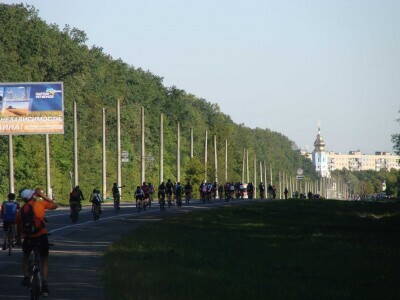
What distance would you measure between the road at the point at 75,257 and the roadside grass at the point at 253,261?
1.42ft

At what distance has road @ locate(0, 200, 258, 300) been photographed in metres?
20.6

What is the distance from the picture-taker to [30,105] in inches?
3024

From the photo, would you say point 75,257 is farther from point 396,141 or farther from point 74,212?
point 396,141

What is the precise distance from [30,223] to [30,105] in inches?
2329

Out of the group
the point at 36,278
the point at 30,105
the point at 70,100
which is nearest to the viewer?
the point at 36,278

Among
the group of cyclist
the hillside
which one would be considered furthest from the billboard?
the group of cyclist

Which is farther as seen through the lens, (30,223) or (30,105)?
(30,105)

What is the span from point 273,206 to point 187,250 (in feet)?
127

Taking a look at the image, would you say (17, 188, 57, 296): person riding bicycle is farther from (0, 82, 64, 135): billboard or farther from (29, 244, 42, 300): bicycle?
(0, 82, 64, 135): billboard

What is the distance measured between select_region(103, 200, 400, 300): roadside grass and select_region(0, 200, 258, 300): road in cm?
43

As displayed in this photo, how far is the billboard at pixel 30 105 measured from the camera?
76625 mm

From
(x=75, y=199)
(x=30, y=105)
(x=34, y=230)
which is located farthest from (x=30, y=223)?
(x=30, y=105)

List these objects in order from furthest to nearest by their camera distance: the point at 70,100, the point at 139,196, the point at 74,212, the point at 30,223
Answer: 1. the point at 70,100
2. the point at 139,196
3. the point at 74,212
4. the point at 30,223

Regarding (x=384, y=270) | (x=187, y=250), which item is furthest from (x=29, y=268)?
(x=187, y=250)
